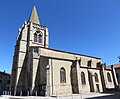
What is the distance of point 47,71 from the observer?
2303 cm

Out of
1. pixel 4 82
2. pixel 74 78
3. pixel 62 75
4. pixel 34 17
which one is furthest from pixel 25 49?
pixel 4 82

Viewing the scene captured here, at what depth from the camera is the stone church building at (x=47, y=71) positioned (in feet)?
78.7

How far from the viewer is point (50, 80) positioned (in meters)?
22.9

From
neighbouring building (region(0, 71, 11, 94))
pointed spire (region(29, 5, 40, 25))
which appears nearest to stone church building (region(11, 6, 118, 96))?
pointed spire (region(29, 5, 40, 25))

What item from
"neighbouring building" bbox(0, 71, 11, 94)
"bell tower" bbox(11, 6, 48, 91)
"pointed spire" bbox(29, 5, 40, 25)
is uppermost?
"pointed spire" bbox(29, 5, 40, 25)

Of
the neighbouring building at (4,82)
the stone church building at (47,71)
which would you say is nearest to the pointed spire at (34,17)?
the stone church building at (47,71)

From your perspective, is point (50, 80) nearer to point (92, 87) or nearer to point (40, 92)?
point (40, 92)

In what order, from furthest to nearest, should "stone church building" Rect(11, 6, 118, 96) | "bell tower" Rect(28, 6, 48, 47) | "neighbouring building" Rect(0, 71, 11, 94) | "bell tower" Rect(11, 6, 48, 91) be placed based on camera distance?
"neighbouring building" Rect(0, 71, 11, 94), "bell tower" Rect(28, 6, 48, 47), "bell tower" Rect(11, 6, 48, 91), "stone church building" Rect(11, 6, 118, 96)

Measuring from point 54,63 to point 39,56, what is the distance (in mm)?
4754

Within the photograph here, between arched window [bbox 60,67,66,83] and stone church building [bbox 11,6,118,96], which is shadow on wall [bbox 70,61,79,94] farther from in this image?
arched window [bbox 60,67,66,83]

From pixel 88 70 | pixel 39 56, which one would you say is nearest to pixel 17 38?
pixel 39 56

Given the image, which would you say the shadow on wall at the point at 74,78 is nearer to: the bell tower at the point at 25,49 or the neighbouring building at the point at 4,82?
the bell tower at the point at 25,49

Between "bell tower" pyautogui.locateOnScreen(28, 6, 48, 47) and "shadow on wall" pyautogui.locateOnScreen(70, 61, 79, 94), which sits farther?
"bell tower" pyautogui.locateOnScreen(28, 6, 48, 47)

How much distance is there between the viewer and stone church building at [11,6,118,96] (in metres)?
24.0
